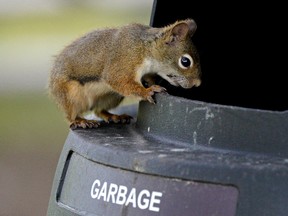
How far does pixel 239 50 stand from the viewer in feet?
15.5

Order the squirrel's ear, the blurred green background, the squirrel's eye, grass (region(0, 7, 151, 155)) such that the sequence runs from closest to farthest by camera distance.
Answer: the squirrel's ear < the squirrel's eye < the blurred green background < grass (region(0, 7, 151, 155))

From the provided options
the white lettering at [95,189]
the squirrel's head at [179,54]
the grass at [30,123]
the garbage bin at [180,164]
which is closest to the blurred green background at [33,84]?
the grass at [30,123]

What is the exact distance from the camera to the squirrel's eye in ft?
15.8

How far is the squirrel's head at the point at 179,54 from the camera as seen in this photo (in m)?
4.61

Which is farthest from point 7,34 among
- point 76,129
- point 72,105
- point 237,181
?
point 237,181

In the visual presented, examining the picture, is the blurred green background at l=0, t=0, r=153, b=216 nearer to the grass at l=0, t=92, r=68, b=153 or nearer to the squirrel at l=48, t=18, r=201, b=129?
the grass at l=0, t=92, r=68, b=153

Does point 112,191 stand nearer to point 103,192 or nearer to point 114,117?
point 103,192

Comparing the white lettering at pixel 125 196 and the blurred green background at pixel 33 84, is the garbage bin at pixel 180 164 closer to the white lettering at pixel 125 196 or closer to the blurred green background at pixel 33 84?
the white lettering at pixel 125 196

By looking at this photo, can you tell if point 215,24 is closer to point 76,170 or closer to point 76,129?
point 76,129

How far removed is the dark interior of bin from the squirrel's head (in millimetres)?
52

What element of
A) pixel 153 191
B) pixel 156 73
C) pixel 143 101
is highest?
pixel 156 73

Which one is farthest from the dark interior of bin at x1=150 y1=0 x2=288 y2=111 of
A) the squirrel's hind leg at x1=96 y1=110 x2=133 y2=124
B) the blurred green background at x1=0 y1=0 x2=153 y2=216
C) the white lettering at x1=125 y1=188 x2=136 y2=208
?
the blurred green background at x1=0 y1=0 x2=153 y2=216

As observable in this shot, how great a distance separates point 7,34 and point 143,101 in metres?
10.7

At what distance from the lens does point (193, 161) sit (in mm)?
3203
